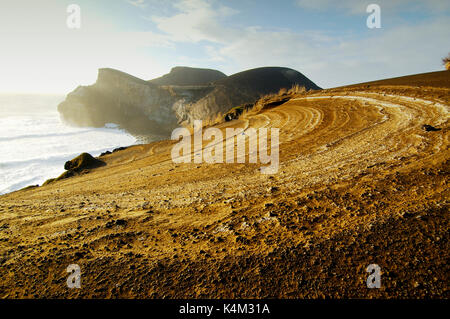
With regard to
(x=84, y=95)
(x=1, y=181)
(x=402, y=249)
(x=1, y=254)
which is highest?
(x=84, y=95)

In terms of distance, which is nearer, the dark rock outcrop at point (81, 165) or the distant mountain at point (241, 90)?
the dark rock outcrop at point (81, 165)

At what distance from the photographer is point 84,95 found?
56969mm

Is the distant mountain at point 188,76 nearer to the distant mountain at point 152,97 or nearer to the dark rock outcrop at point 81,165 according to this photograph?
the distant mountain at point 152,97

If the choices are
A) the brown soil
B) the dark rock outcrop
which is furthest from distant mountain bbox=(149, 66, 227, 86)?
the brown soil

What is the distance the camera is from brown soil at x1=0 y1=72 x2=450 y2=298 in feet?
5.32

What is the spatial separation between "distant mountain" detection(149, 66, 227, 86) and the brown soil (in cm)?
8207

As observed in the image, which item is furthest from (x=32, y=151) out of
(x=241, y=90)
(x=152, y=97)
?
(x=241, y=90)

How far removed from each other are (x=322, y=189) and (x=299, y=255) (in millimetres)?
1434

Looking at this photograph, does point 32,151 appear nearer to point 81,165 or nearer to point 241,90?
point 81,165

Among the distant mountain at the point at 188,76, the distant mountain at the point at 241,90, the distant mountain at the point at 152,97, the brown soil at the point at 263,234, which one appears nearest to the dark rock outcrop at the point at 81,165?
the brown soil at the point at 263,234

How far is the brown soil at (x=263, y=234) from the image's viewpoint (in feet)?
5.32

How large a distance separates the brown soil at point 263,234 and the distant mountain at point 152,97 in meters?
37.6
